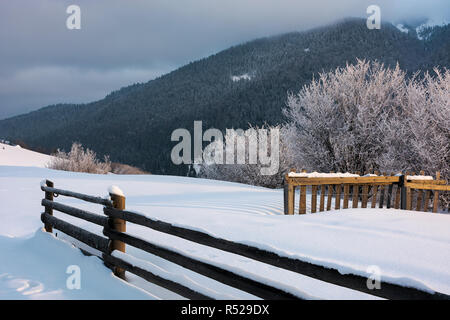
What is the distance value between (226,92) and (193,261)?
5529 inches

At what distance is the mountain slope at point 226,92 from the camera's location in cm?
11219

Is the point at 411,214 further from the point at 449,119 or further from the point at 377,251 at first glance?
the point at 449,119

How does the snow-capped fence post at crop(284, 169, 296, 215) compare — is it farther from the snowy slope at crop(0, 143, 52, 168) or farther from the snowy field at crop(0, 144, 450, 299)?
the snowy slope at crop(0, 143, 52, 168)

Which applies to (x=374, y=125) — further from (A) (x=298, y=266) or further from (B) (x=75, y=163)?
(B) (x=75, y=163)

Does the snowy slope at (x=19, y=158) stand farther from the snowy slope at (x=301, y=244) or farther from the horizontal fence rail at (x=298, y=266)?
the horizontal fence rail at (x=298, y=266)

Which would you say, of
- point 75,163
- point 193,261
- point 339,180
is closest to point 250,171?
point 75,163

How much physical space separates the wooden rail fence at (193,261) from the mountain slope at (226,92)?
301ft

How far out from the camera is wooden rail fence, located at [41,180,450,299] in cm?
228

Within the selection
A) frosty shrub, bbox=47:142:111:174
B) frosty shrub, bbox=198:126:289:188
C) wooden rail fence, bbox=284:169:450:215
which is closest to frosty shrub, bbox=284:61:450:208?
wooden rail fence, bbox=284:169:450:215

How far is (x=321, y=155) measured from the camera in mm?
18391

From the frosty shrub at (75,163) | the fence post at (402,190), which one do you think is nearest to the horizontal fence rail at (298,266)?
the fence post at (402,190)

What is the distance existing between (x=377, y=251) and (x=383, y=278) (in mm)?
2969

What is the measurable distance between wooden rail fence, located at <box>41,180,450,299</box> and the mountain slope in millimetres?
91618

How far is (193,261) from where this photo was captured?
364 cm
